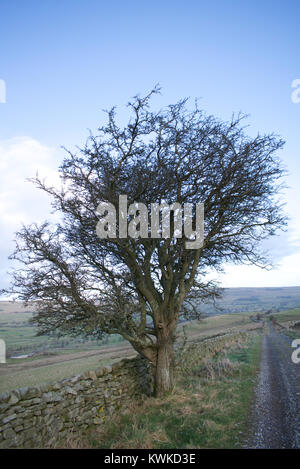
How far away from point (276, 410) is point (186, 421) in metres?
2.79

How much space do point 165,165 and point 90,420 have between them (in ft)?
27.3

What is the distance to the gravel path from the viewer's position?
5.89 m

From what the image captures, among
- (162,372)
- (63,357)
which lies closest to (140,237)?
(162,372)

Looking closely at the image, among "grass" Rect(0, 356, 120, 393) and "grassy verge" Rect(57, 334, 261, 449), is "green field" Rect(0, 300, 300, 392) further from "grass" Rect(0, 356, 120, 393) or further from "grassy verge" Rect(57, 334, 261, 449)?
"grassy verge" Rect(57, 334, 261, 449)

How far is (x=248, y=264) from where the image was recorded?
11.3m

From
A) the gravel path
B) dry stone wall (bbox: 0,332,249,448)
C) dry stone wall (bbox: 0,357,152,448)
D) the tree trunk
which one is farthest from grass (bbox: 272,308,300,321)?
dry stone wall (bbox: 0,357,152,448)

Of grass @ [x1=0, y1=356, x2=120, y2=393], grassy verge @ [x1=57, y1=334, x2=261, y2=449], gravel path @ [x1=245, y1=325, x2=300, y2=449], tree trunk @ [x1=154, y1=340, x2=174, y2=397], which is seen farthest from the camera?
Answer: grass @ [x1=0, y1=356, x2=120, y2=393]

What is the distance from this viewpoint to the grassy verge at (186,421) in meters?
6.19

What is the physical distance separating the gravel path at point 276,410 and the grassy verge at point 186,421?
1.13 ft

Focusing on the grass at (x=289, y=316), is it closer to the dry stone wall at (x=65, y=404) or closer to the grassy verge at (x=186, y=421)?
the grassy verge at (x=186, y=421)

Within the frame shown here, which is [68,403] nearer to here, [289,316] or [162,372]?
[162,372]

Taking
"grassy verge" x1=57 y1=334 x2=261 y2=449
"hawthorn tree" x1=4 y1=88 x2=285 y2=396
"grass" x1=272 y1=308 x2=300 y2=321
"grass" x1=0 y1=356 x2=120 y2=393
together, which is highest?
"hawthorn tree" x1=4 y1=88 x2=285 y2=396

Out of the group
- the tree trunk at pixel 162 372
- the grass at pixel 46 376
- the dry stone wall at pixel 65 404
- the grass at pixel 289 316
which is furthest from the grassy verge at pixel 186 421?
the grass at pixel 289 316

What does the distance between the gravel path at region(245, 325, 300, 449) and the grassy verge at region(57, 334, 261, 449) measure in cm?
34
